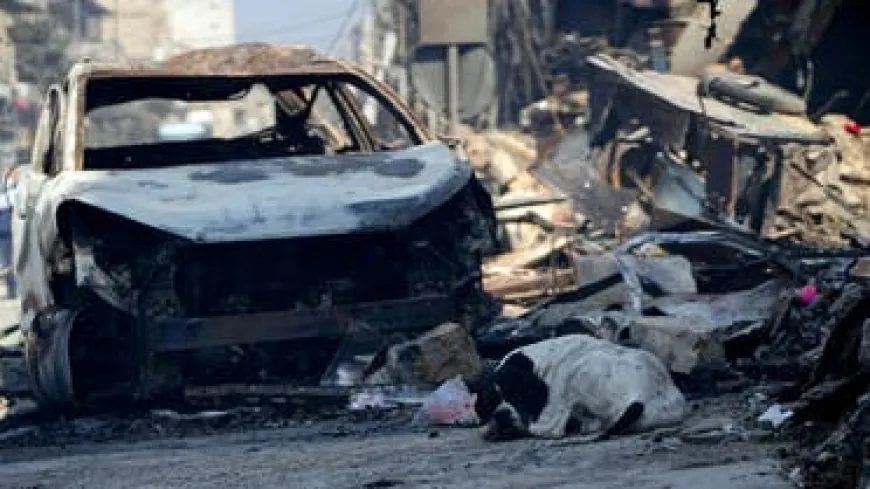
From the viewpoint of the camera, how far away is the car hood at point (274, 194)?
6.79 metres

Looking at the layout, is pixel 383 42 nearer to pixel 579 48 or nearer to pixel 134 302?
pixel 579 48

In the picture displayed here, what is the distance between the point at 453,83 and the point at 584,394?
17.8m

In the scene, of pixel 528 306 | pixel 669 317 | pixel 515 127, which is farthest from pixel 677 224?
pixel 515 127

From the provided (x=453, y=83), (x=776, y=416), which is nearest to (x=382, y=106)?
(x=776, y=416)

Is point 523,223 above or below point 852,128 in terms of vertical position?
below

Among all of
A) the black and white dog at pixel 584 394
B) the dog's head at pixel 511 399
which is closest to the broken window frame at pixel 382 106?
the dog's head at pixel 511 399

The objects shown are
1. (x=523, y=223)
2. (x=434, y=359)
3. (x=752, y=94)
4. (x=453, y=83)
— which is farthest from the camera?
(x=453, y=83)

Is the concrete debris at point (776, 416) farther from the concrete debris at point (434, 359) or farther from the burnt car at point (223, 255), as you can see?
the burnt car at point (223, 255)

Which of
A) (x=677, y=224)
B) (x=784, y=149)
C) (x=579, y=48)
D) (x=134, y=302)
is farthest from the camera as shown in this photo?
(x=579, y=48)

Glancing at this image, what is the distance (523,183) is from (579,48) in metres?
6.42

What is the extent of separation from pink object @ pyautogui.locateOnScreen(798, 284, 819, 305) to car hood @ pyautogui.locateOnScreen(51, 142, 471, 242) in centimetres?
174

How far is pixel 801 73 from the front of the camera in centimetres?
1691

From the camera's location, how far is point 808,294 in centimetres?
752

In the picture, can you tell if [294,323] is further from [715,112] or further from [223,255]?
[715,112]
